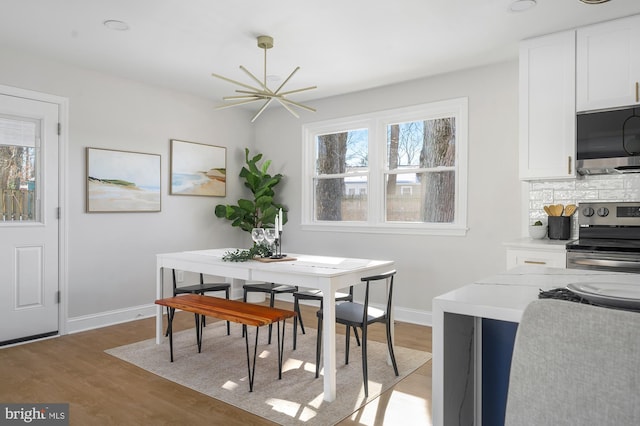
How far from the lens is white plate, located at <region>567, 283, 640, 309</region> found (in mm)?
1076

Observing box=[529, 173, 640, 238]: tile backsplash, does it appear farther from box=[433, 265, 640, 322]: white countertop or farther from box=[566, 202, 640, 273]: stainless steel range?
box=[433, 265, 640, 322]: white countertop

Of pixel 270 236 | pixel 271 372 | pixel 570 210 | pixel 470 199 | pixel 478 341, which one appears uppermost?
A: pixel 470 199

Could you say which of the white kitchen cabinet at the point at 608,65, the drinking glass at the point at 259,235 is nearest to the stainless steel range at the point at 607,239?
the white kitchen cabinet at the point at 608,65

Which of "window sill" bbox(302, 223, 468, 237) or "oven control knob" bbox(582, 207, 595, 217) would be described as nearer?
"oven control knob" bbox(582, 207, 595, 217)

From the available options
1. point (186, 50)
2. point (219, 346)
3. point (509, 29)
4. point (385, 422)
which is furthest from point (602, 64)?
point (219, 346)

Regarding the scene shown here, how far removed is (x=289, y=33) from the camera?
3.38 metres

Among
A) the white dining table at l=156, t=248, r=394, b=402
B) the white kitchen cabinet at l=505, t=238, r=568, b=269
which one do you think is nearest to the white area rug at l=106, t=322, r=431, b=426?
the white dining table at l=156, t=248, r=394, b=402

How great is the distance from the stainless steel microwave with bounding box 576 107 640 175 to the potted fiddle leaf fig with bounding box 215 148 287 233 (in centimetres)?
319

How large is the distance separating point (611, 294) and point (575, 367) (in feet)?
1.64

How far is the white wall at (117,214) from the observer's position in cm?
414

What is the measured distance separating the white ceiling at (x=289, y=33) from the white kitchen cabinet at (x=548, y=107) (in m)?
0.14

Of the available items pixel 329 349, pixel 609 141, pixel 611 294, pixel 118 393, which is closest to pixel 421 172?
pixel 609 141

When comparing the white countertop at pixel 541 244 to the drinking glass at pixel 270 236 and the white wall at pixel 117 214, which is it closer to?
the drinking glass at pixel 270 236

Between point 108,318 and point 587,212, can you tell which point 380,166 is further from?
point 108,318
